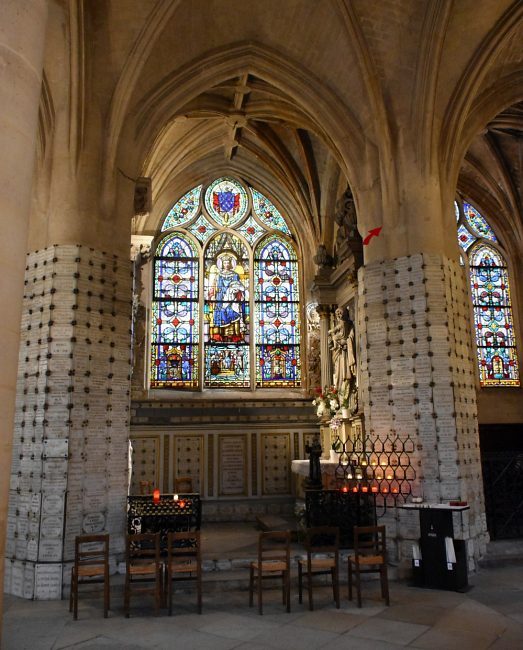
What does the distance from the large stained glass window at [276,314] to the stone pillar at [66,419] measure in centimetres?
712

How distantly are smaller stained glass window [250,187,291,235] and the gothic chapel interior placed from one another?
192 cm

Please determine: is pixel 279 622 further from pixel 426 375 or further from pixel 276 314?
pixel 276 314

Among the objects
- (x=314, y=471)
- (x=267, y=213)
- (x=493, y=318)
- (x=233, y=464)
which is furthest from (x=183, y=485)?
(x=493, y=318)

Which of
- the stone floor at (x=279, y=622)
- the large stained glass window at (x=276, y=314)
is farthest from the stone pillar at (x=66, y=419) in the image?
the large stained glass window at (x=276, y=314)

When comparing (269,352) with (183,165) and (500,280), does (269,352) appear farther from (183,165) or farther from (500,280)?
(500,280)

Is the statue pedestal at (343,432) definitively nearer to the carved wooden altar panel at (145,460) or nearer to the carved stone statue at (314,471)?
the carved stone statue at (314,471)

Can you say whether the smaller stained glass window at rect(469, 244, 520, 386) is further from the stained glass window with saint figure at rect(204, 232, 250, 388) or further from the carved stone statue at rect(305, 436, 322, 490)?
the carved stone statue at rect(305, 436, 322, 490)

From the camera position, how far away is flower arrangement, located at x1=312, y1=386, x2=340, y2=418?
13164mm

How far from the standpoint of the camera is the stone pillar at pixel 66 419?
836cm

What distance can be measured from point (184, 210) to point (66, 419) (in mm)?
9575

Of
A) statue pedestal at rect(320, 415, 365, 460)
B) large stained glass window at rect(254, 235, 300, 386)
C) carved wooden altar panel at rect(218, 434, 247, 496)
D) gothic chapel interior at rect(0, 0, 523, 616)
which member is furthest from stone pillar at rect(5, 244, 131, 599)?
large stained glass window at rect(254, 235, 300, 386)

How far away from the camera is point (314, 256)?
15.8 m

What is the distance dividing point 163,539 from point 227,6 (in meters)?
9.13

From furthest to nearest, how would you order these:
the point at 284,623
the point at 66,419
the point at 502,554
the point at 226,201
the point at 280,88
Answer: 1. the point at 226,201
2. the point at 280,88
3. the point at 502,554
4. the point at 66,419
5. the point at 284,623
